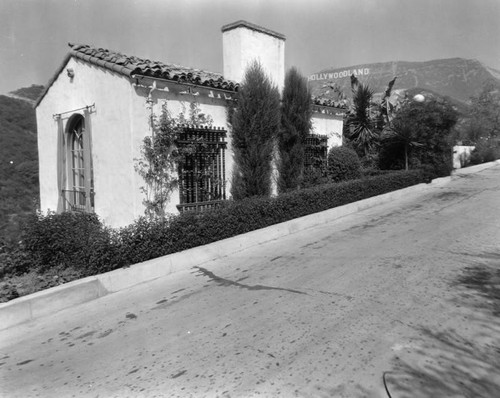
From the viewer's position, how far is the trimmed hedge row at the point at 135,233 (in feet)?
18.0

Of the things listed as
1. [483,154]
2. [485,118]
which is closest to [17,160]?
[483,154]

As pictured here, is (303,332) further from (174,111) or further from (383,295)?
(174,111)

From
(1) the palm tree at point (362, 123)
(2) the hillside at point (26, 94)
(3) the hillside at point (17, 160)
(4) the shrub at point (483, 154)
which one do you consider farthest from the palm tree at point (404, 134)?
(2) the hillside at point (26, 94)

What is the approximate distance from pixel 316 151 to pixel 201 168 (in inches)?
200

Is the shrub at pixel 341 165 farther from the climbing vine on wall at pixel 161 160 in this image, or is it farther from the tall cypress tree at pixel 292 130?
the climbing vine on wall at pixel 161 160

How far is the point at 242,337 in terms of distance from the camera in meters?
3.59

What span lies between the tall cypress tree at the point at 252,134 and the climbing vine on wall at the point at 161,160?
159cm

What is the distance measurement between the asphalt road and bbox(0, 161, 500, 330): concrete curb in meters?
0.16

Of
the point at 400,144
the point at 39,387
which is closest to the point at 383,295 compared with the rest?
the point at 39,387

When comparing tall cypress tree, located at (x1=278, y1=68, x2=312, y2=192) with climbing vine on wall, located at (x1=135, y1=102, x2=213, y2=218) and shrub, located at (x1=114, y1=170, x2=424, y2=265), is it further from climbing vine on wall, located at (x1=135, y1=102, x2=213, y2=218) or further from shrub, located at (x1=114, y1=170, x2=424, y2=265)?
climbing vine on wall, located at (x1=135, y1=102, x2=213, y2=218)

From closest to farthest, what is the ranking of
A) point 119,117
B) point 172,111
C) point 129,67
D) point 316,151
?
point 129,67
point 119,117
point 172,111
point 316,151

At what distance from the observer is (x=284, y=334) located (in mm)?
3586

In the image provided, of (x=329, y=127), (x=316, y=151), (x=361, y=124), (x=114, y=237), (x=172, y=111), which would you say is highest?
(x=361, y=124)

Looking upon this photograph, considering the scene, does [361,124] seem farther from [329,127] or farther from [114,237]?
[114,237]
